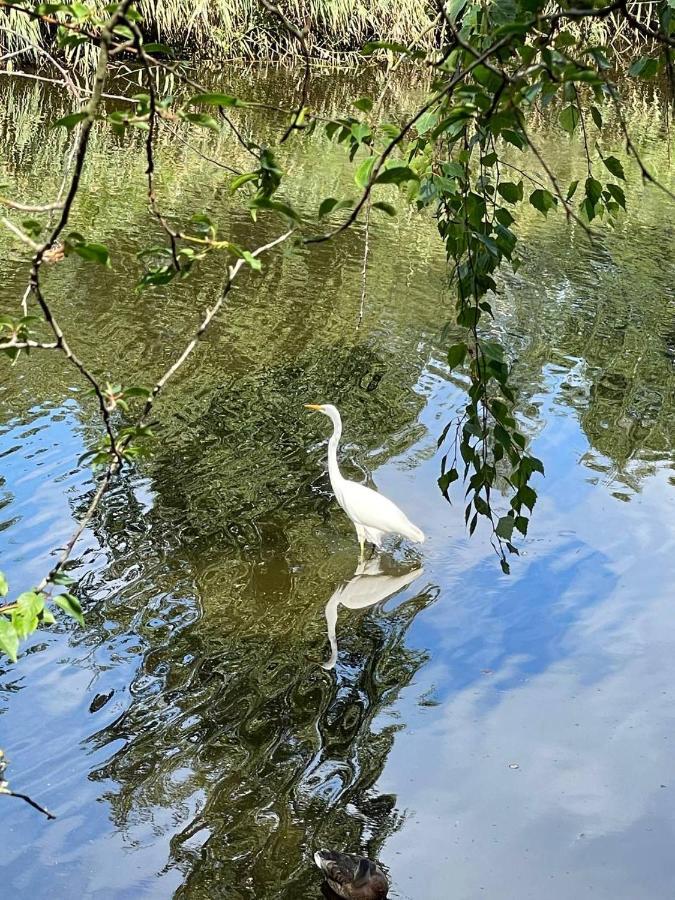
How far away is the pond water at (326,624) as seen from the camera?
11.6ft

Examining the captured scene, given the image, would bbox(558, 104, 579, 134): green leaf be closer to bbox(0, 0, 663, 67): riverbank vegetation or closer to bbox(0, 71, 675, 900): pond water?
bbox(0, 71, 675, 900): pond water

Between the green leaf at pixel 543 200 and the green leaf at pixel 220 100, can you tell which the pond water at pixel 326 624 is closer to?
the green leaf at pixel 543 200

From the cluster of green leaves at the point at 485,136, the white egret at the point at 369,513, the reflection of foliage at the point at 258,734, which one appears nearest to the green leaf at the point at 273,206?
the cluster of green leaves at the point at 485,136

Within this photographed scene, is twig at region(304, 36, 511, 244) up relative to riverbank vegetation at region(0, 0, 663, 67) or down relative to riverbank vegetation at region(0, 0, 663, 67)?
down

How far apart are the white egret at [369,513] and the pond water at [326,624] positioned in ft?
0.45

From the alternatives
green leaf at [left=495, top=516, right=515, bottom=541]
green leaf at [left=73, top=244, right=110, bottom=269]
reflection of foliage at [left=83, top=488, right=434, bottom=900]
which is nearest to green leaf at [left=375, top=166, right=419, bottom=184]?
green leaf at [left=73, top=244, right=110, bottom=269]

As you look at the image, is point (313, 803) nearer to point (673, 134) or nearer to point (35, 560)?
point (35, 560)

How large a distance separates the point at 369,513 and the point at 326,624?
0.71 metres

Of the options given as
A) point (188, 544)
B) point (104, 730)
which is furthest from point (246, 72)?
point (104, 730)

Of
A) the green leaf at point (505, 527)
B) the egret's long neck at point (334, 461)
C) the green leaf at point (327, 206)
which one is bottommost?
the egret's long neck at point (334, 461)

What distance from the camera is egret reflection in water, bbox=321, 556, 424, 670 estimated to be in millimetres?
4914

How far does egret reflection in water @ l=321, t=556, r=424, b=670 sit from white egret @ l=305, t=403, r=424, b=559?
4.9 inches

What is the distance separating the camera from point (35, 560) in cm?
488

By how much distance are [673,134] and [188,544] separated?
12658 millimetres
